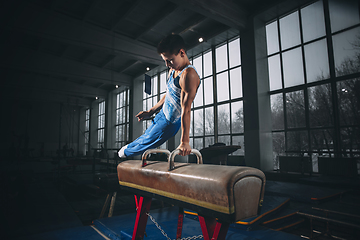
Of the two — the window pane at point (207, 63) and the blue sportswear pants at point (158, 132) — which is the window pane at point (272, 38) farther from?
the blue sportswear pants at point (158, 132)

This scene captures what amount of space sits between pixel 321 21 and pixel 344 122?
3210 millimetres

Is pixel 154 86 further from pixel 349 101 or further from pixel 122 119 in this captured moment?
pixel 349 101

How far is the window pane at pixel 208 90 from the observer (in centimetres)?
997

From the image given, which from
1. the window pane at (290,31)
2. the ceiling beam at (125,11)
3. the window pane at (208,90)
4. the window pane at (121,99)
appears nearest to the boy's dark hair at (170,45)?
the ceiling beam at (125,11)

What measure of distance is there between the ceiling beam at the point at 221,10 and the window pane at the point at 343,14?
2.65m

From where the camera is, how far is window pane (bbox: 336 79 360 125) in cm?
591

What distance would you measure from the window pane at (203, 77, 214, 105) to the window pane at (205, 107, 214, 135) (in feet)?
1.24

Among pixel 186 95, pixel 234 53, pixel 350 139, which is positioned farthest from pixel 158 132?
pixel 234 53

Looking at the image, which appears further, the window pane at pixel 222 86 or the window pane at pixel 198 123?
the window pane at pixel 198 123

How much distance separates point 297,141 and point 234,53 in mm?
4413

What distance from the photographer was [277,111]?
7617 mm

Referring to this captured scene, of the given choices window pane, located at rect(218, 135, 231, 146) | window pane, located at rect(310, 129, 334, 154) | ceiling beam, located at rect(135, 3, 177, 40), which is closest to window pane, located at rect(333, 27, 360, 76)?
window pane, located at rect(310, 129, 334, 154)

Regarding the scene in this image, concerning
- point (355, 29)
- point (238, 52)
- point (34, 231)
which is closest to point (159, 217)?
point (34, 231)

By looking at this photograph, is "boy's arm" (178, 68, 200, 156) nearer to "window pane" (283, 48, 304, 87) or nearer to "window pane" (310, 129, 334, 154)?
"window pane" (310, 129, 334, 154)
